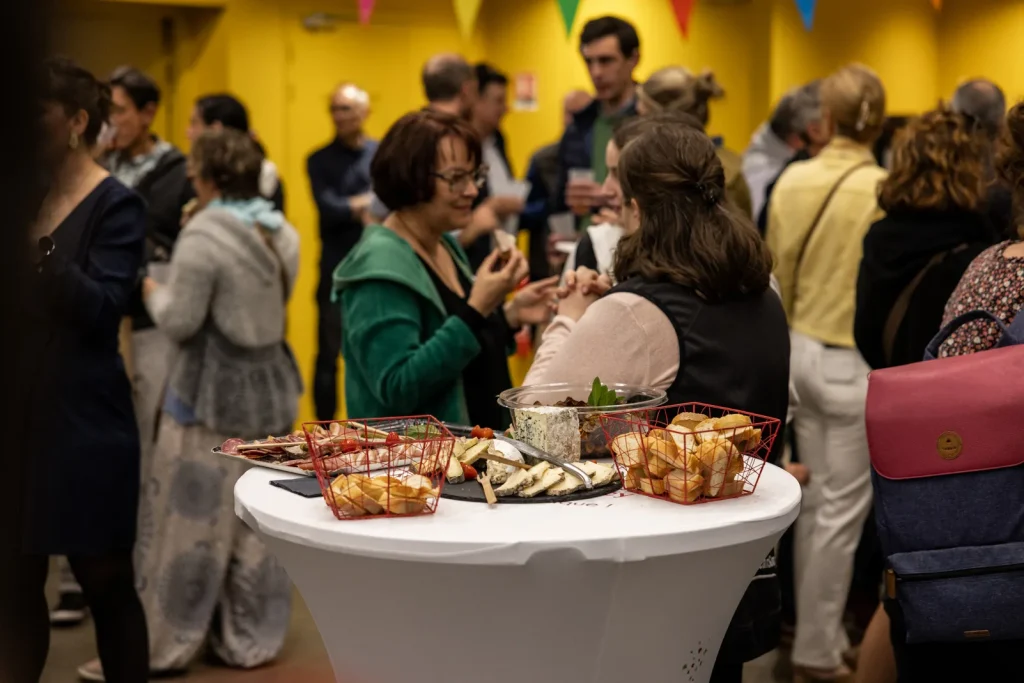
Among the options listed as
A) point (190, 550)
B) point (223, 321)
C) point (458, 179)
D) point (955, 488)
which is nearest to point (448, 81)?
point (223, 321)

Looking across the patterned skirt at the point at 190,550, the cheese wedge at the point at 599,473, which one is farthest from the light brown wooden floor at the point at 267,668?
the cheese wedge at the point at 599,473

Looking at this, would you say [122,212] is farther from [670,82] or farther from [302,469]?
[670,82]

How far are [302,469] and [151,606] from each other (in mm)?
2209

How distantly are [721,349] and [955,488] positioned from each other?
422 millimetres

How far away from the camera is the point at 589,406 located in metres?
1.79

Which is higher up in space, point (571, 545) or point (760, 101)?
point (760, 101)

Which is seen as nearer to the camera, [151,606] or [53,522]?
[53,522]

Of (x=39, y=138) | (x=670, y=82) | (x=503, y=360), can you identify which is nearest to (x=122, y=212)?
(x=503, y=360)

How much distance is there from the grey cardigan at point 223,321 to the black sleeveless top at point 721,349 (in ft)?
5.86

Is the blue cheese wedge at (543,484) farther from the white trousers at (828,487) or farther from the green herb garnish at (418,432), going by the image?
the white trousers at (828,487)

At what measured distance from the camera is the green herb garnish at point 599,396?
179 cm

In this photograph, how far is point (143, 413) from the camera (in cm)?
409

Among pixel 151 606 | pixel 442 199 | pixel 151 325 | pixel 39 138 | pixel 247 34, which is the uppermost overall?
pixel 247 34

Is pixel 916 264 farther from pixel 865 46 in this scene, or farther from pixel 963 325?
pixel 865 46
